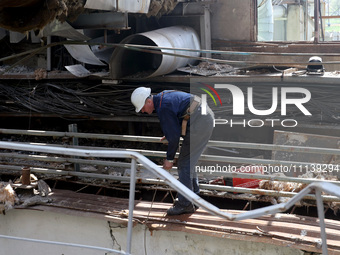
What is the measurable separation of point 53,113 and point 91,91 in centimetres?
85

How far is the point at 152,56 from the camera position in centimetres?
781

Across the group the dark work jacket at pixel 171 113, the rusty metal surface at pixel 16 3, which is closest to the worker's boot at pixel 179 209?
the dark work jacket at pixel 171 113

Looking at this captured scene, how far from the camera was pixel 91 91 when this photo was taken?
7.57 metres

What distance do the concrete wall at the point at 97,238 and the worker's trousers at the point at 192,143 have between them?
0.47m

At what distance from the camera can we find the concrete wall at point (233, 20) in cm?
863

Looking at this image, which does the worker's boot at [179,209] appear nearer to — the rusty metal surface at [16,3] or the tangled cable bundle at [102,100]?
the tangled cable bundle at [102,100]

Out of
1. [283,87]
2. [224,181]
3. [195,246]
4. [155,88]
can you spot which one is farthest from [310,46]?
[195,246]

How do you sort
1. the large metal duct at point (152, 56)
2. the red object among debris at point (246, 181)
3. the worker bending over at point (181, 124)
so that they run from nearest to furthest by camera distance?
the worker bending over at point (181, 124) < the red object among debris at point (246, 181) < the large metal duct at point (152, 56)

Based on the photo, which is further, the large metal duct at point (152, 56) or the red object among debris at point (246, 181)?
the large metal duct at point (152, 56)

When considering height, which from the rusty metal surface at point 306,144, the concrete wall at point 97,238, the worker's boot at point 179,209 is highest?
the rusty metal surface at point 306,144

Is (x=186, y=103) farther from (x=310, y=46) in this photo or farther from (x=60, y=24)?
(x=310, y=46)

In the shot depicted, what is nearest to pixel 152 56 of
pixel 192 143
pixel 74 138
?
pixel 74 138

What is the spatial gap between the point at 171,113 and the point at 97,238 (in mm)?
1734

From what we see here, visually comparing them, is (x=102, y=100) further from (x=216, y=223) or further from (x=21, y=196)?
(x=216, y=223)
